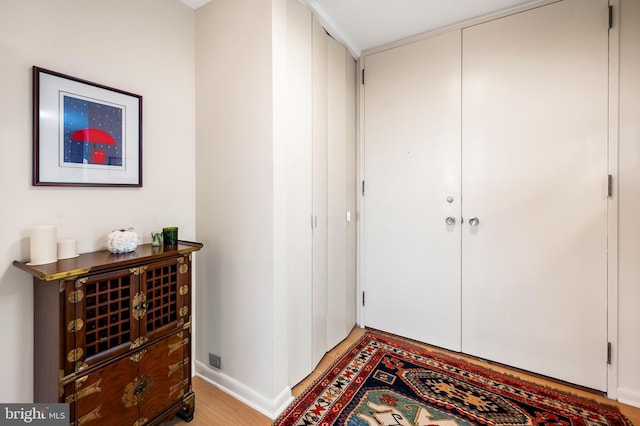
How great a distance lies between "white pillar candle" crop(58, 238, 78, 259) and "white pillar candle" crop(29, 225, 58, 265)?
7cm

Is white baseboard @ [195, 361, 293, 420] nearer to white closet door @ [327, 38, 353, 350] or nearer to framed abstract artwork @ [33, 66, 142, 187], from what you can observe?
white closet door @ [327, 38, 353, 350]

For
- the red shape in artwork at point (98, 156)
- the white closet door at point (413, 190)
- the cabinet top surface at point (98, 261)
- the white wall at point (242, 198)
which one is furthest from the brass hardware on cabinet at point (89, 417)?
the white closet door at point (413, 190)

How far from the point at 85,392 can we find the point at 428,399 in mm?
1788

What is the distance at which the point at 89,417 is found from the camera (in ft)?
3.83

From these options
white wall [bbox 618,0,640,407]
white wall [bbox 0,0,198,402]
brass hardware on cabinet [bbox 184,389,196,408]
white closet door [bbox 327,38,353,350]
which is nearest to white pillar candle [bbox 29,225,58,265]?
white wall [bbox 0,0,198,402]

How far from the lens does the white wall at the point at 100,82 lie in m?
1.21

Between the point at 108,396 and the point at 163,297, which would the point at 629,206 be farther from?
the point at 108,396

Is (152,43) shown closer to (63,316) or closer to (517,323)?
(63,316)

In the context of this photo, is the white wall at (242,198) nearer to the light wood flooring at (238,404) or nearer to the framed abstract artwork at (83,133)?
the light wood flooring at (238,404)

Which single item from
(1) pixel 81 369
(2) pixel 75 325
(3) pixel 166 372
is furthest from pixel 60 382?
(3) pixel 166 372

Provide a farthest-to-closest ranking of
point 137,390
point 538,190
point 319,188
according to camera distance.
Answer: point 319,188
point 538,190
point 137,390

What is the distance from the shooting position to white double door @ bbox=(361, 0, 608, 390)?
71.1 inches

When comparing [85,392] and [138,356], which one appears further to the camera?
[138,356]

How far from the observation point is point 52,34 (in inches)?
51.9
